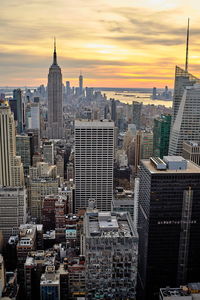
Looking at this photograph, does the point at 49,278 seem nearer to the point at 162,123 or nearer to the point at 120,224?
the point at 120,224

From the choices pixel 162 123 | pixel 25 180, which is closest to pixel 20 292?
pixel 25 180

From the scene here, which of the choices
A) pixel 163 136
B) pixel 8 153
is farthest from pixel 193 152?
pixel 8 153

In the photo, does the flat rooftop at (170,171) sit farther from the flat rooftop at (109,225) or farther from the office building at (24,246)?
the office building at (24,246)

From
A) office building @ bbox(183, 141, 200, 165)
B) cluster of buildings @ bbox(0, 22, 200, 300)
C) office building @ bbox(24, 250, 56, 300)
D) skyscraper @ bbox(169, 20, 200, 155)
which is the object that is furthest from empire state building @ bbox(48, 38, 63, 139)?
office building @ bbox(24, 250, 56, 300)

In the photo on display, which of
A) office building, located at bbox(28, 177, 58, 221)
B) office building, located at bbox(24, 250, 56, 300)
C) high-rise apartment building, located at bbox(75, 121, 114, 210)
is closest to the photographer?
office building, located at bbox(24, 250, 56, 300)

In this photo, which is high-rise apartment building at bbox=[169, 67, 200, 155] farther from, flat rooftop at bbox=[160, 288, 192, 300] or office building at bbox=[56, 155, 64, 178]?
flat rooftop at bbox=[160, 288, 192, 300]

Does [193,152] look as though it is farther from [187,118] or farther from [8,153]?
[8,153]
